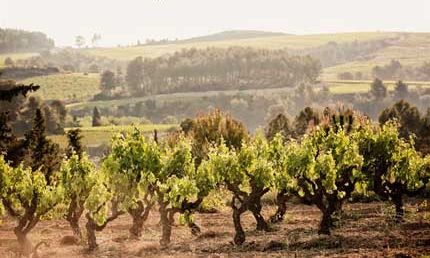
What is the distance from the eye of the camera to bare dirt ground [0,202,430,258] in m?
33.9

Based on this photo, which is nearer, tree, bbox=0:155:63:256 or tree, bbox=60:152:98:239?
tree, bbox=0:155:63:256

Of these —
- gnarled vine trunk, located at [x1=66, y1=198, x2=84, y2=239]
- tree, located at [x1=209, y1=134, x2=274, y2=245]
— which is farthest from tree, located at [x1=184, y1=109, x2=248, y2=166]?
tree, located at [x1=209, y1=134, x2=274, y2=245]

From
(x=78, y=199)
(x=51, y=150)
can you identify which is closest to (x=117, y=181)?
(x=78, y=199)

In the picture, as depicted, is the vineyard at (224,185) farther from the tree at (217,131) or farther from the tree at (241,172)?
the tree at (217,131)

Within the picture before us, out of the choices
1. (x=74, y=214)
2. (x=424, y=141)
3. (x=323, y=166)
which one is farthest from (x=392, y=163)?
(x=424, y=141)

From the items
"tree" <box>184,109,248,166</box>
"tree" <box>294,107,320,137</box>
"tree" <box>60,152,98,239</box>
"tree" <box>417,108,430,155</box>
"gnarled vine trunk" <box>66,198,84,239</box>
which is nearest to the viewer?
"tree" <box>60,152,98,239</box>

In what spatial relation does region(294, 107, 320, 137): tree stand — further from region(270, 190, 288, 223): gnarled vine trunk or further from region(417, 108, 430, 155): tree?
region(270, 190, 288, 223): gnarled vine trunk

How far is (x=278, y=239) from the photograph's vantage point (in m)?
37.8

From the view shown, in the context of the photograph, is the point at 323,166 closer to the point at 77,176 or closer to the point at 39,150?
the point at 77,176

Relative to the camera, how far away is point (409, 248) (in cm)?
3244

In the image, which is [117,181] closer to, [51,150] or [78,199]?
[78,199]

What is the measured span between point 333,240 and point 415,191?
35.4 ft

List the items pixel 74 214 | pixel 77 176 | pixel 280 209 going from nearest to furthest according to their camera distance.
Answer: pixel 77 176, pixel 74 214, pixel 280 209

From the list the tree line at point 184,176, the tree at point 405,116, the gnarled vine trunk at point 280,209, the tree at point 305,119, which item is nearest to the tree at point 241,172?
the tree line at point 184,176
